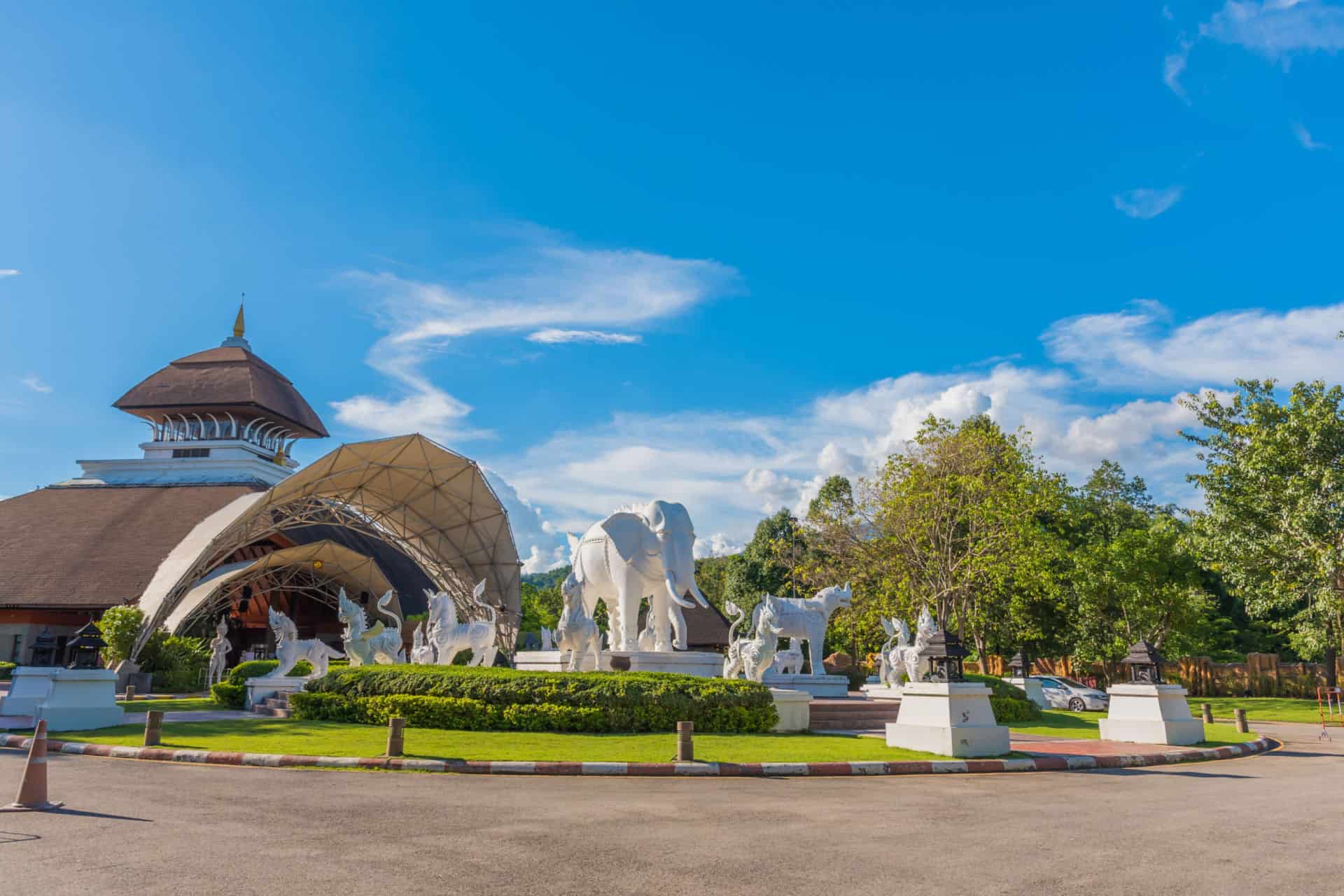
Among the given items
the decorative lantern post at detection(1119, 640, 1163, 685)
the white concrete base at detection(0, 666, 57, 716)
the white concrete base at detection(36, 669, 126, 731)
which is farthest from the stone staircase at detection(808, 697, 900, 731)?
the white concrete base at detection(0, 666, 57, 716)

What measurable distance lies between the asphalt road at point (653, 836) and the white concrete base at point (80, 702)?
15.7 feet

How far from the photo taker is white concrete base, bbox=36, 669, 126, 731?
15383 mm

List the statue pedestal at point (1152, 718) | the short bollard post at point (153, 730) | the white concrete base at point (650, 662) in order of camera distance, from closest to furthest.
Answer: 1. the short bollard post at point (153, 730)
2. the statue pedestal at point (1152, 718)
3. the white concrete base at point (650, 662)

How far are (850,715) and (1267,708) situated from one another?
23152mm

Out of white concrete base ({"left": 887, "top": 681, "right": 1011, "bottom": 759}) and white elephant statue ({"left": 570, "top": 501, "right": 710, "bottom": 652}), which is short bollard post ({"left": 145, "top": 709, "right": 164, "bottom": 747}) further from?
white concrete base ({"left": 887, "top": 681, "right": 1011, "bottom": 759})

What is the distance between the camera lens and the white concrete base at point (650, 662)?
18109 millimetres

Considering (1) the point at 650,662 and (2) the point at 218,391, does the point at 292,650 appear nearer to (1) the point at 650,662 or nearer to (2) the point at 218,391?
(1) the point at 650,662

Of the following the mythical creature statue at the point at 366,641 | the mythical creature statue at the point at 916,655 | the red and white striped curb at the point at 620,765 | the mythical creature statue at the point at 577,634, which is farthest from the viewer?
the mythical creature statue at the point at 366,641

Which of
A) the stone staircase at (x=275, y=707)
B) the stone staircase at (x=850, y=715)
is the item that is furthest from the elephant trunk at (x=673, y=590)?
the stone staircase at (x=275, y=707)

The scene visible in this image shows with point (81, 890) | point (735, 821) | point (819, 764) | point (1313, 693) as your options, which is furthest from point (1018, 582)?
point (81, 890)

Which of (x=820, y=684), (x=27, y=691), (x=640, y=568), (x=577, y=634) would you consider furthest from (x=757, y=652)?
(x=27, y=691)

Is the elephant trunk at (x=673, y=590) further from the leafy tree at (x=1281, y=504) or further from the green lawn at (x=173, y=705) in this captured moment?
the leafy tree at (x=1281, y=504)

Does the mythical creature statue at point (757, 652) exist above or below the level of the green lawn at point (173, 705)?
above

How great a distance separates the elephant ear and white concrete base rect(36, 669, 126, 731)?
9776 mm
